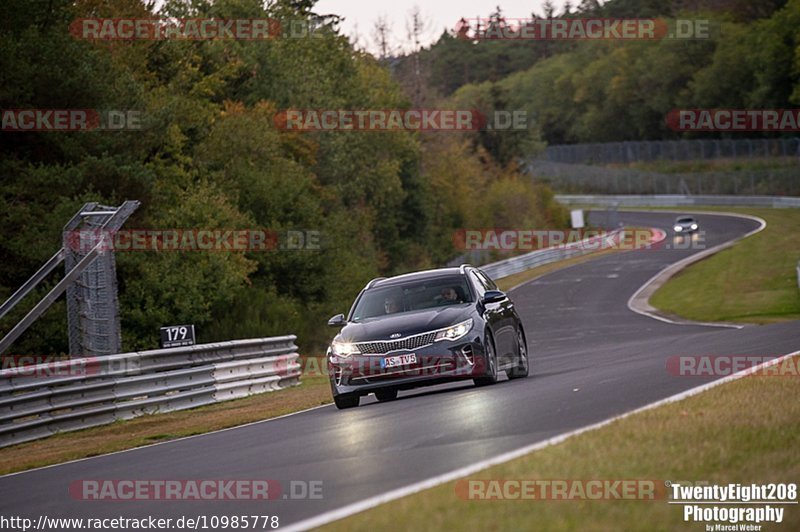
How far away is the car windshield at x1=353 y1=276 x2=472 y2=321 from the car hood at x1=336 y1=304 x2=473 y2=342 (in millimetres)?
308

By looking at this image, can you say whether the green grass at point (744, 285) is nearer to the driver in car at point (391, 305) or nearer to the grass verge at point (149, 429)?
the grass verge at point (149, 429)

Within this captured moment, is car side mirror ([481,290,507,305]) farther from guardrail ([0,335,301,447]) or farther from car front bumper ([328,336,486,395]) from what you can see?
guardrail ([0,335,301,447])

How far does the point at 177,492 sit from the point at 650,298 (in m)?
44.1

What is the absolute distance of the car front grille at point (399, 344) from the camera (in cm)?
1555

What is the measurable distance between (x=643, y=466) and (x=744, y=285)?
42.7 metres

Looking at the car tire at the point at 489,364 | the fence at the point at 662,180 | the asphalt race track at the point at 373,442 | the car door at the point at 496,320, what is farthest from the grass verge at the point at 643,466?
the fence at the point at 662,180

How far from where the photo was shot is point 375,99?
80.9 meters

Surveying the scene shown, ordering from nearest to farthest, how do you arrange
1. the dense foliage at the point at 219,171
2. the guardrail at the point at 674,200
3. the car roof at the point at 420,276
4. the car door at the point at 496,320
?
the car door at the point at 496,320, the car roof at the point at 420,276, the dense foliage at the point at 219,171, the guardrail at the point at 674,200

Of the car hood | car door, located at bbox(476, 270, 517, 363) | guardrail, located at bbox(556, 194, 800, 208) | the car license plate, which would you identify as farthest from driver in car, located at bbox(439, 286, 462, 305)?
guardrail, located at bbox(556, 194, 800, 208)

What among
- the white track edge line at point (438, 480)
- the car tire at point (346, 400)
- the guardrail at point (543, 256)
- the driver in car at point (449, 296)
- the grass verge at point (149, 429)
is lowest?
the guardrail at point (543, 256)

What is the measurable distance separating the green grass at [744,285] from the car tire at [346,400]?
2310 centimetres

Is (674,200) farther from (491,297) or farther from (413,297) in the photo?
(413,297)

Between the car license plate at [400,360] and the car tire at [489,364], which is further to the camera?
the car tire at [489,364]

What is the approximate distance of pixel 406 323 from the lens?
1584 cm
